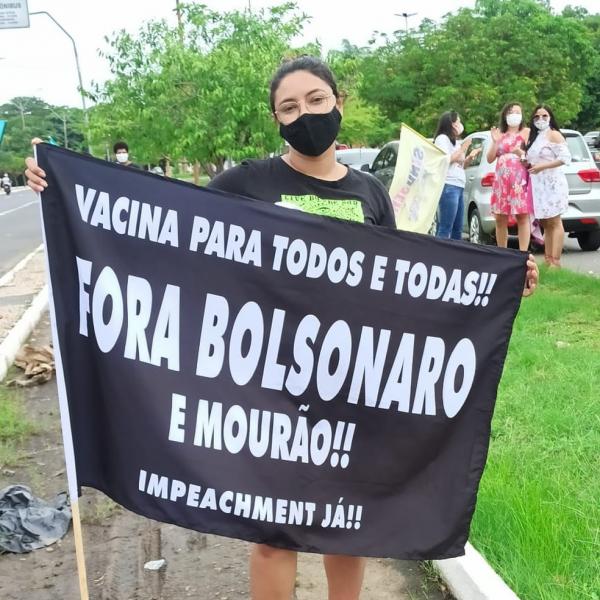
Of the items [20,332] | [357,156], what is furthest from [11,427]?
[357,156]

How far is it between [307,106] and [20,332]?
222 inches

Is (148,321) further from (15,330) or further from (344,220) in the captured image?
(15,330)

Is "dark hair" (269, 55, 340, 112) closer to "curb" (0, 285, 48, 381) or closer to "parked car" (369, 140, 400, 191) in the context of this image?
"curb" (0, 285, 48, 381)

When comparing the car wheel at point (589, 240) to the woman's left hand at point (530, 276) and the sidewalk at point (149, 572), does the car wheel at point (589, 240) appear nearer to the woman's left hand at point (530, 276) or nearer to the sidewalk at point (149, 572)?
the sidewalk at point (149, 572)

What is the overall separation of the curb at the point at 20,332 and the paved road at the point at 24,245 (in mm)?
Answer: 4504

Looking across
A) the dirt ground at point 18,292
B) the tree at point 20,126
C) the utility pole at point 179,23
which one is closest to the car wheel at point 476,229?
the utility pole at point 179,23

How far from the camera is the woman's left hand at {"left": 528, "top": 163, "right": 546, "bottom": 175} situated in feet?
29.0

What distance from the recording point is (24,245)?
18062mm

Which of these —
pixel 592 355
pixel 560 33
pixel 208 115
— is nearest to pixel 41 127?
pixel 560 33

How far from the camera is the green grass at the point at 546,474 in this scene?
9.87 ft

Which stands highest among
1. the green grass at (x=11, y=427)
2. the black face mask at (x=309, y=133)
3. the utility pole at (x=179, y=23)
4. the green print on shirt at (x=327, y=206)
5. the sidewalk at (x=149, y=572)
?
the black face mask at (x=309, y=133)

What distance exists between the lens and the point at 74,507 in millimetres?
2500

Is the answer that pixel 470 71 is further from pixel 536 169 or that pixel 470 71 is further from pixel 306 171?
pixel 306 171

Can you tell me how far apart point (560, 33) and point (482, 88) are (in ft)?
24.1
